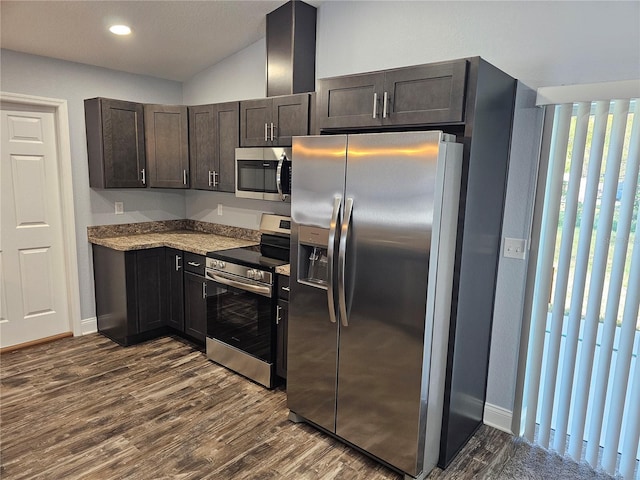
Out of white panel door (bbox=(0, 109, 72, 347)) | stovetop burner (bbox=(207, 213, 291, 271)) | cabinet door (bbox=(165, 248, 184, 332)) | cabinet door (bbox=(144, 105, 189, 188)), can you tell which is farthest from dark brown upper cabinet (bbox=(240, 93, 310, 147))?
→ white panel door (bbox=(0, 109, 72, 347))

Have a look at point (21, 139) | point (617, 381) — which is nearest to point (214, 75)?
point (21, 139)

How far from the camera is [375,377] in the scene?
227cm

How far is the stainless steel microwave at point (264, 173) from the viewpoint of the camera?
3.16 m

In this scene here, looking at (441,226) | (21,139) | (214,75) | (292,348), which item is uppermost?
(214,75)

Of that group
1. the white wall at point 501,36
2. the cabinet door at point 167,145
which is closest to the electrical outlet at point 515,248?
the white wall at point 501,36

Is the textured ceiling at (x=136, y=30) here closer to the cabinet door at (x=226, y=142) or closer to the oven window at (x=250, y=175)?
the cabinet door at (x=226, y=142)

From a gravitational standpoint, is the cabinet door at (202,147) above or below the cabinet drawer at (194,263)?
above

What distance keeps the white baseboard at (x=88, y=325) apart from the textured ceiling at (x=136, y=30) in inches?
93.9

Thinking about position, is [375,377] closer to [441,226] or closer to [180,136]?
[441,226]

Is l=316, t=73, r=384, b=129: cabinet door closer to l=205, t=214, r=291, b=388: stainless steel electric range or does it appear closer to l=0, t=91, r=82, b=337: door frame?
l=205, t=214, r=291, b=388: stainless steel electric range

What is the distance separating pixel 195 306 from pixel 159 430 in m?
1.24

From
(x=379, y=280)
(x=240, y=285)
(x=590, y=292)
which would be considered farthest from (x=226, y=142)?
(x=590, y=292)

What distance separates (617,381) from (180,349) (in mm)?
3269

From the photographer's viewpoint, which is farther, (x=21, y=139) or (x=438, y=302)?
(x=21, y=139)
